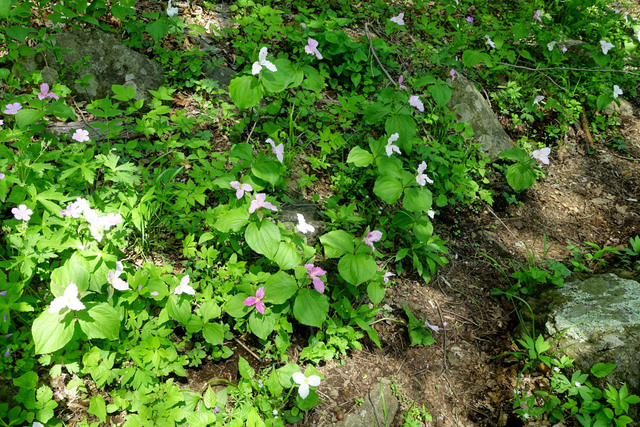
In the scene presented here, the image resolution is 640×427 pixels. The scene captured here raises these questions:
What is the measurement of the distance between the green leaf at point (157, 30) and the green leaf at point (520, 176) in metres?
3.29

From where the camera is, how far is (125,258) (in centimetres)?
237

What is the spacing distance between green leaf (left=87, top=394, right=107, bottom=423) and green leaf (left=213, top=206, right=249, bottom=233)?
40.1 inches

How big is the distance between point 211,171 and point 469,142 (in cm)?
258

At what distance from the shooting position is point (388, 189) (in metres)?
2.68

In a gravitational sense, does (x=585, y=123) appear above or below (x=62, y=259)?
above

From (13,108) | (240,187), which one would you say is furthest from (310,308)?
(13,108)

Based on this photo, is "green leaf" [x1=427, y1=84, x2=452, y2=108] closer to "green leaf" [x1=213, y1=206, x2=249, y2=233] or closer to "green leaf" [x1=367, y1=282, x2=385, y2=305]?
"green leaf" [x1=367, y1=282, x2=385, y2=305]

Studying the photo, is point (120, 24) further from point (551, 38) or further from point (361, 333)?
point (551, 38)

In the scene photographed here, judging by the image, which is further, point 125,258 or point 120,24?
point 120,24

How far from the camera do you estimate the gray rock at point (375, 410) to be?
2135mm

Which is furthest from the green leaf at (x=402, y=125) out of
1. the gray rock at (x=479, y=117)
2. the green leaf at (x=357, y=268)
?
the green leaf at (x=357, y=268)

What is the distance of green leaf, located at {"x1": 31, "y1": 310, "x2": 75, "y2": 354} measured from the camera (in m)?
1.67

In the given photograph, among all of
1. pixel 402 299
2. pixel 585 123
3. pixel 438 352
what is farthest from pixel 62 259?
pixel 585 123

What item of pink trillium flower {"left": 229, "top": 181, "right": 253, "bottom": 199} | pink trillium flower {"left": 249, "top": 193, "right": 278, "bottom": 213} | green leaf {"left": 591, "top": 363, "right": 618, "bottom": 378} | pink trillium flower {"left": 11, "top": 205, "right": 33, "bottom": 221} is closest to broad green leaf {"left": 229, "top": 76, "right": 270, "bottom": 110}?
pink trillium flower {"left": 229, "top": 181, "right": 253, "bottom": 199}
